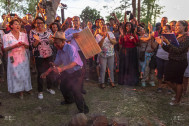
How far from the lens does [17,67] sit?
13.8ft

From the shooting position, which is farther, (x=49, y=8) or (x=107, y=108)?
(x=49, y=8)

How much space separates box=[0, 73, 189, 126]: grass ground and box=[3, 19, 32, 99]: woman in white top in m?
0.43

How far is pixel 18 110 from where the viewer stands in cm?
372

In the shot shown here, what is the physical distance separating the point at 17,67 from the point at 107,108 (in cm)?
260

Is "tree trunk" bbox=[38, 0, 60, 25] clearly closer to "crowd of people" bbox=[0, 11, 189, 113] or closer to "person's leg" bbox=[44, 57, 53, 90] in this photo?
"crowd of people" bbox=[0, 11, 189, 113]

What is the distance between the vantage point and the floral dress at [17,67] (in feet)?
13.3

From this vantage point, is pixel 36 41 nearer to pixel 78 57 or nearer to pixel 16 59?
pixel 16 59

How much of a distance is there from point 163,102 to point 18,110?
3.64 m

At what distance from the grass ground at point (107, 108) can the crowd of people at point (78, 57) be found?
0.26 meters

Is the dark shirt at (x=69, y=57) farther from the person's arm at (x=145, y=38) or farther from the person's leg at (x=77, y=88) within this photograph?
the person's arm at (x=145, y=38)

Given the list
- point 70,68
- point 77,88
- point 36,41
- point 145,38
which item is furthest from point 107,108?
point 145,38

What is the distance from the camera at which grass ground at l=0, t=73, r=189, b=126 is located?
3214 mm

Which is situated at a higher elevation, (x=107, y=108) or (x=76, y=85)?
(x=76, y=85)

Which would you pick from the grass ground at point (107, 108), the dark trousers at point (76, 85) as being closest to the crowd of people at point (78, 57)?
the dark trousers at point (76, 85)
